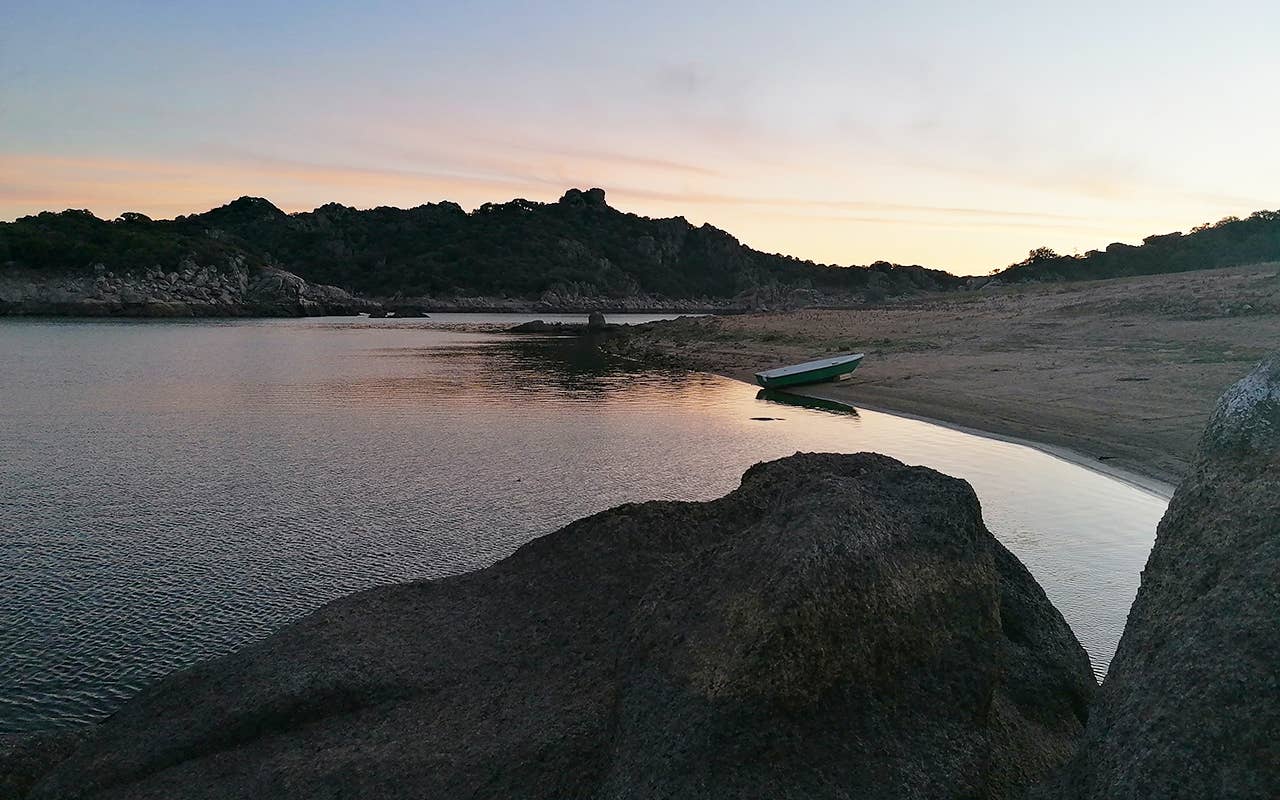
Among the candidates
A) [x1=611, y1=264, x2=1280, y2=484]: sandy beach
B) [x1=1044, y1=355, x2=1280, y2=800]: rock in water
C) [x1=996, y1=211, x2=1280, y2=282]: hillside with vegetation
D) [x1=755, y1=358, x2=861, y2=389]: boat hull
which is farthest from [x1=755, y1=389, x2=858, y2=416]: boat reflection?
[x1=996, y1=211, x2=1280, y2=282]: hillside with vegetation

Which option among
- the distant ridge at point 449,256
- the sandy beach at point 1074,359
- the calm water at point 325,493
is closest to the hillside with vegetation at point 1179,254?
the distant ridge at point 449,256

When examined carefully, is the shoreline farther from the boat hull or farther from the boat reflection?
the boat hull

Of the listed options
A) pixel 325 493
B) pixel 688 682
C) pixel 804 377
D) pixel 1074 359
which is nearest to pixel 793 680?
pixel 688 682

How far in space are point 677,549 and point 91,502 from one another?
41.5ft

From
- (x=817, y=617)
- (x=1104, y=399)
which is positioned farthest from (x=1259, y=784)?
(x=1104, y=399)

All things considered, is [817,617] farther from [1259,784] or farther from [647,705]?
[1259,784]

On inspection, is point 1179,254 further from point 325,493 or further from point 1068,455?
point 325,493

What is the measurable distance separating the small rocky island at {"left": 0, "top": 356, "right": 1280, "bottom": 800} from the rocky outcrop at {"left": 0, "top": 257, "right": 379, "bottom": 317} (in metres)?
109

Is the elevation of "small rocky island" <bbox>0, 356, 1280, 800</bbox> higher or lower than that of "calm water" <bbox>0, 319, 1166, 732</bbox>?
higher

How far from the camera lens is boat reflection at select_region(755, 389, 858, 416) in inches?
1049

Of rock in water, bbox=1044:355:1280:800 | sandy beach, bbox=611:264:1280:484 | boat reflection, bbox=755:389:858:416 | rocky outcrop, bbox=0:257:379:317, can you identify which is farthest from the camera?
rocky outcrop, bbox=0:257:379:317

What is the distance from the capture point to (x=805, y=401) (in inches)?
1147

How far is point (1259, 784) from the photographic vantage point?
2.65 meters

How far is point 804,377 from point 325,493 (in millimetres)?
20090
